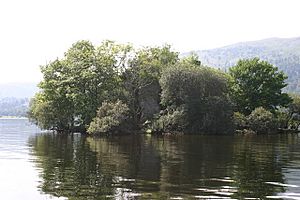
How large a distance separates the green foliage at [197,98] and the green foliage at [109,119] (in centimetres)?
883

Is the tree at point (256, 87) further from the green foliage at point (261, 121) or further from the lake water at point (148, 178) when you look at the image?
the lake water at point (148, 178)

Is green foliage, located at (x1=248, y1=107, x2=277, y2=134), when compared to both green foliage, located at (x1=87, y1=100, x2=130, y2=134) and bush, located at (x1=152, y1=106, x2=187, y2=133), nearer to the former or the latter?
bush, located at (x1=152, y1=106, x2=187, y2=133)

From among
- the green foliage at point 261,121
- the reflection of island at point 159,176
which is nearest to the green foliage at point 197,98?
the green foliage at point 261,121

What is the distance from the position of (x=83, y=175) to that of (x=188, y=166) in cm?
824

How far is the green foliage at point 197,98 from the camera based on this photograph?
7969cm

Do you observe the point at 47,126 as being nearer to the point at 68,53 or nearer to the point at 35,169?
the point at 68,53

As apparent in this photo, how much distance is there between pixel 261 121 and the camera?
8350 centimetres

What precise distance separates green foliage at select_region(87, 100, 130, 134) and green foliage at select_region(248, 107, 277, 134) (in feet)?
84.2

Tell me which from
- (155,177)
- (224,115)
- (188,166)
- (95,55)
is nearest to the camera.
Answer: (155,177)

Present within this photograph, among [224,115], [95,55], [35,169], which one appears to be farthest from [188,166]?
[95,55]

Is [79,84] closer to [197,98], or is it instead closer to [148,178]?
[197,98]

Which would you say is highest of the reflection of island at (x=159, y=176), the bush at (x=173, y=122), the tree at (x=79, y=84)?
the tree at (x=79, y=84)

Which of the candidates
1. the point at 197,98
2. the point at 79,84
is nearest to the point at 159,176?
the point at 197,98

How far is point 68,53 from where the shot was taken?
8788 cm
